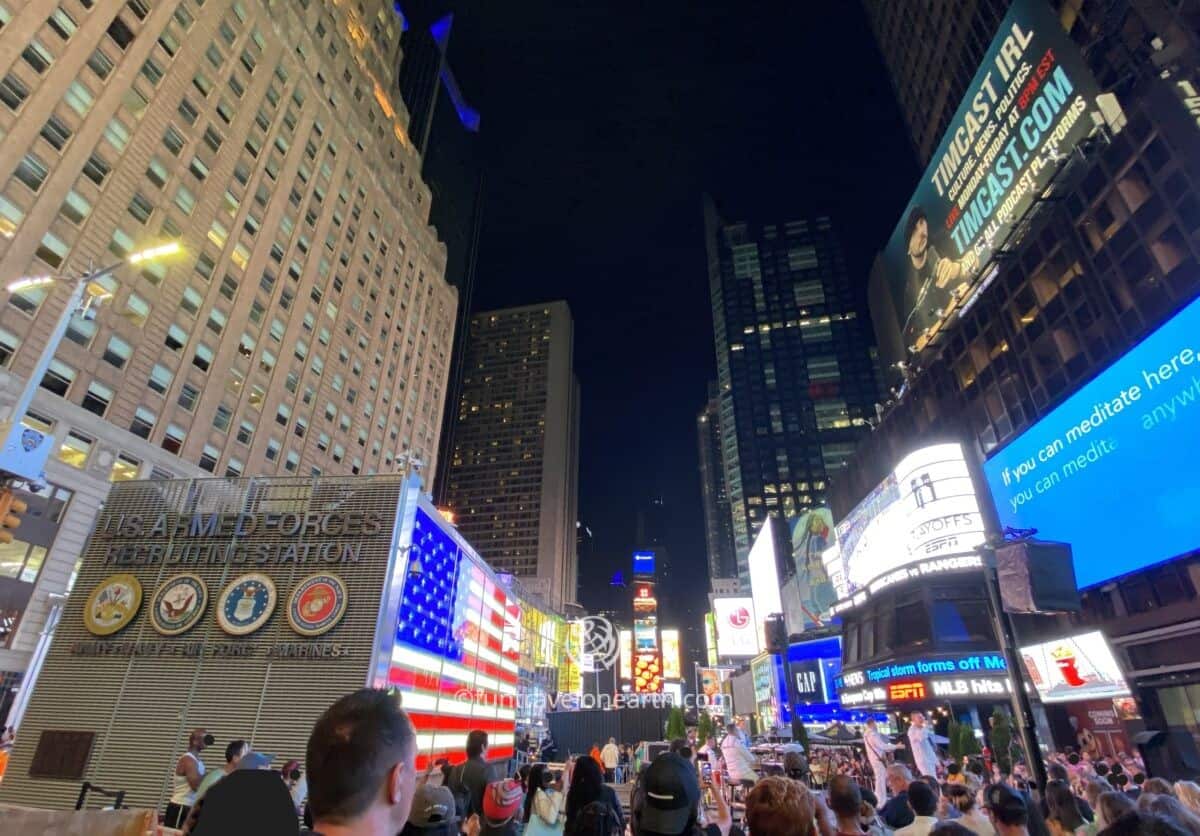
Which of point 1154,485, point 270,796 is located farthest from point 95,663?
point 1154,485

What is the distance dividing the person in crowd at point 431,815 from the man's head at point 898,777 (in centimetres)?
615

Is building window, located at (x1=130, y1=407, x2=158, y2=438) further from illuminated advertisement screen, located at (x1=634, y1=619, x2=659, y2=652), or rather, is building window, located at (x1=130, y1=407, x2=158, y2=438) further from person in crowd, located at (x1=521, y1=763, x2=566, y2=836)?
illuminated advertisement screen, located at (x1=634, y1=619, x2=659, y2=652)

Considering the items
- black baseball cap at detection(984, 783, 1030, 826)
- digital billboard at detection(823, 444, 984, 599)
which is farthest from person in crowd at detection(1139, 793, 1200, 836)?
digital billboard at detection(823, 444, 984, 599)

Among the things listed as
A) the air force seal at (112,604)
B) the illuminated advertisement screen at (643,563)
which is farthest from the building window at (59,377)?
the illuminated advertisement screen at (643,563)

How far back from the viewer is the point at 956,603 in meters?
27.9

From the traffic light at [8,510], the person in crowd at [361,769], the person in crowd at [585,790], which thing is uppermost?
the traffic light at [8,510]

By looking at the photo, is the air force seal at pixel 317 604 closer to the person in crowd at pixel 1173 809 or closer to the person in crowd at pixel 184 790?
the person in crowd at pixel 184 790

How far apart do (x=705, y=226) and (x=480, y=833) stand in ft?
575

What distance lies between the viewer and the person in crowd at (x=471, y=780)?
7.05m

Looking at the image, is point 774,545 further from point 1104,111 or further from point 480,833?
point 480,833

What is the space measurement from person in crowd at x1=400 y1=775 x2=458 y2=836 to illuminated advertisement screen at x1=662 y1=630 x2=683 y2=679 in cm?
8049

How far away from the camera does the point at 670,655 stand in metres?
81.0

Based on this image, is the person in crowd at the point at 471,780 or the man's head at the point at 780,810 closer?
the man's head at the point at 780,810

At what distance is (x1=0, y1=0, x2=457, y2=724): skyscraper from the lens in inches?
1111
